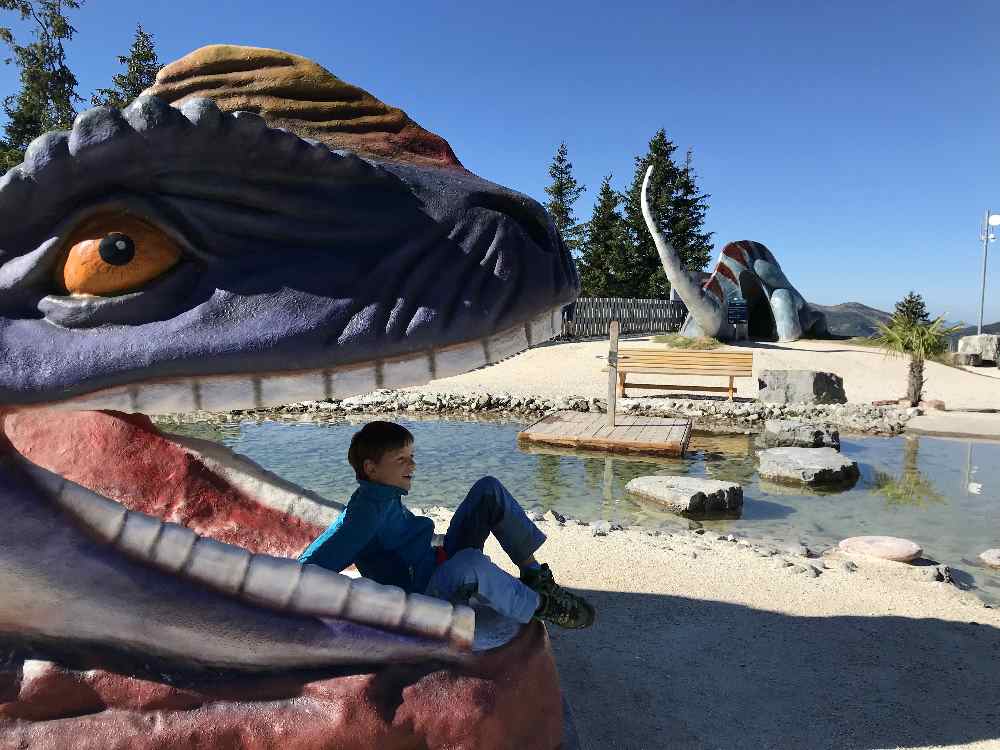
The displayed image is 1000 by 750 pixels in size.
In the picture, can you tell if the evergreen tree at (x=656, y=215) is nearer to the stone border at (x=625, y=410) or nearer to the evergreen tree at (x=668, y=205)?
the evergreen tree at (x=668, y=205)

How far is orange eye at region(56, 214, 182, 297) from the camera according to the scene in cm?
132

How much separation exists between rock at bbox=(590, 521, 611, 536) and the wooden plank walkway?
3.70 meters

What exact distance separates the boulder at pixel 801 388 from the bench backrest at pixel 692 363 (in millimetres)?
406

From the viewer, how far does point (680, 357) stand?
1305 centimetres

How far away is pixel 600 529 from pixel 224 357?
3.96m

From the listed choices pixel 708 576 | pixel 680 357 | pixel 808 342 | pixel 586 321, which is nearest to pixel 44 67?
pixel 586 321

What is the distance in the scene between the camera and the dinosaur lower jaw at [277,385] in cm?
133

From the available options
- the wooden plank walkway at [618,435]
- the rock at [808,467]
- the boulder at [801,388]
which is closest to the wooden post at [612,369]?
the wooden plank walkway at [618,435]

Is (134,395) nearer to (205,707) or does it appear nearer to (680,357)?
(205,707)

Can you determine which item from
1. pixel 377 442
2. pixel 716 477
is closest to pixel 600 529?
pixel 377 442

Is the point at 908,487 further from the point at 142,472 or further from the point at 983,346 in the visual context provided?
the point at 983,346

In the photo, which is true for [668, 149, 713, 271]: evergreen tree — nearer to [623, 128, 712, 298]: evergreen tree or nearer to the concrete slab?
[623, 128, 712, 298]: evergreen tree

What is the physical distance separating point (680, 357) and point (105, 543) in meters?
12.3

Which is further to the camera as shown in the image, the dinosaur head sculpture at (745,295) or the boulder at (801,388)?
the dinosaur head sculpture at (745,295)
